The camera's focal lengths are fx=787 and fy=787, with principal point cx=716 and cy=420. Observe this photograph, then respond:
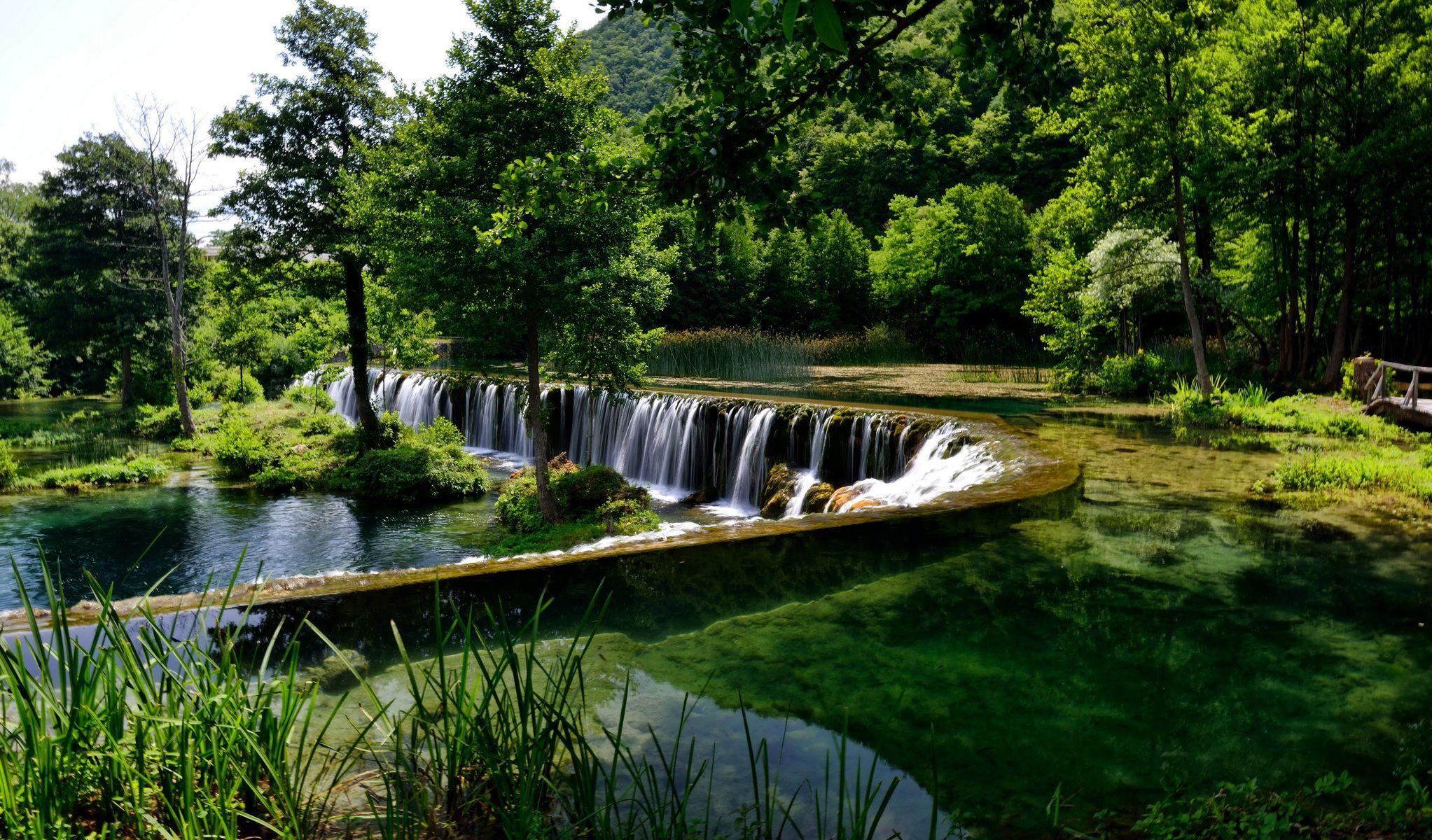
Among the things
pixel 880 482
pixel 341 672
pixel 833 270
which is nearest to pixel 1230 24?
pixel 880 482

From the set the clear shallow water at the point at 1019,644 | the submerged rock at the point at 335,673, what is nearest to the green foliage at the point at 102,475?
the clear shallow water at the point at 1019,644

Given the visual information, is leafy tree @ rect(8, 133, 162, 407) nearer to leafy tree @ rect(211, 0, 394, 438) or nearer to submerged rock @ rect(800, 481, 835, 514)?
leafy tree @ rect(211, 0, 394, 438)

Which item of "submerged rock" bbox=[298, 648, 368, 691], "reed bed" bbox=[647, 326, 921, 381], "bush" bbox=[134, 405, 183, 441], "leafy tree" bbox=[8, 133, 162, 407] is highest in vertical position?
"leafy tree" bbox=[8, 133, 162, 407]

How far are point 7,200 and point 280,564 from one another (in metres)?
69.0

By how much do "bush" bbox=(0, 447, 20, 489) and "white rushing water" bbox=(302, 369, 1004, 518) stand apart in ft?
32.0

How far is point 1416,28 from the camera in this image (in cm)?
1522

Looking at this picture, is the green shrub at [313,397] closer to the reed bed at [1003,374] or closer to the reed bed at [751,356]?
the reed bed at [751,356]

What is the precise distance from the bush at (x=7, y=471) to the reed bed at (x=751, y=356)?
647 inches

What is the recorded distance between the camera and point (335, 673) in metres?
3.54

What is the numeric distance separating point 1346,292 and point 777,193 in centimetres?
1778

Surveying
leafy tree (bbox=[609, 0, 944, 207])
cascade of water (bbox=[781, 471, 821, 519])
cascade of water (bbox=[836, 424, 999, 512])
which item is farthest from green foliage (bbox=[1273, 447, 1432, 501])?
leafy tree (bbox=[609, 0, 944, 207])

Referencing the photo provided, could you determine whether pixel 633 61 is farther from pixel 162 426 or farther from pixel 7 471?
pixel 7 471

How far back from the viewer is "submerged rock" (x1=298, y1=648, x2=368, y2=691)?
3.44 m

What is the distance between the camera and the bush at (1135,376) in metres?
18.9
